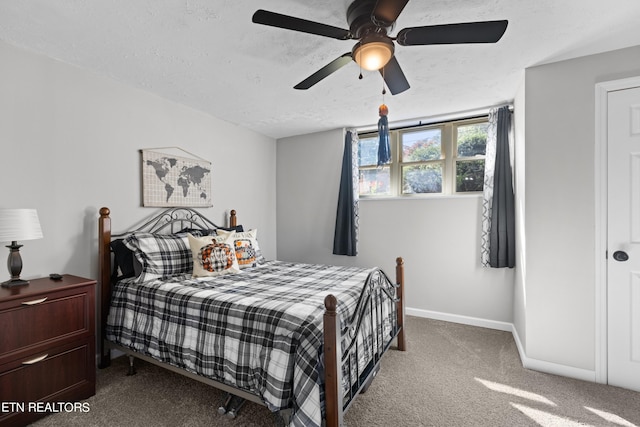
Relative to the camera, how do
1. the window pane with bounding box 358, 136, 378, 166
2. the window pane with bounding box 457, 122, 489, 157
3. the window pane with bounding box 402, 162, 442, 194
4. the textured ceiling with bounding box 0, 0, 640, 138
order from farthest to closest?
1. the window pane with bounding box 358, 136, 378, 166
2. the window pane with bounding box 402, 162, 442, 194
3. the window pane with bounding box 457, 122, 489, 157
4. the textured ceiling with bounding box 0, 0, 640, 138

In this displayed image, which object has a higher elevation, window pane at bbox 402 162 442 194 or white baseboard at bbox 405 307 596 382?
window pane at bbox 402 162 442 194

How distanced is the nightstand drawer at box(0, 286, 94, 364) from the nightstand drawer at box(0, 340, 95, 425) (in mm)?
68

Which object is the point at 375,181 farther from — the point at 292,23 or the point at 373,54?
the point at 292,23

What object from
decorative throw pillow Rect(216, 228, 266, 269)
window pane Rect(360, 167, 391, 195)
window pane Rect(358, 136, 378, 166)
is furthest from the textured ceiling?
decorative throw pillow Rect(216, 228, 266, 269)

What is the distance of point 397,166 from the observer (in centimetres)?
396

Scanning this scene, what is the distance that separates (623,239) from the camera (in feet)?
7.29

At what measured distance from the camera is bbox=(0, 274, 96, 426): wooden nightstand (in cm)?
176

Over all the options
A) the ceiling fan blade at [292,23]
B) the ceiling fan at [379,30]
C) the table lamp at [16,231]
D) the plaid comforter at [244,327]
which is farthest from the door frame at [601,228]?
the table lamp at [16,231]

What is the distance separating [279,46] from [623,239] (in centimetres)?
289

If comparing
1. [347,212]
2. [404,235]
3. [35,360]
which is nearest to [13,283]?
[35,360]

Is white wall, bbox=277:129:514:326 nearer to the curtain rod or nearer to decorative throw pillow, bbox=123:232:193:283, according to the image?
the curtain rod

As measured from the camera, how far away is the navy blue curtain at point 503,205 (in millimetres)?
3146

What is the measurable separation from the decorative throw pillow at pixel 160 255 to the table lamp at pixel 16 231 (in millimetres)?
634

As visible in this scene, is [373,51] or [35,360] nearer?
[373,51]
